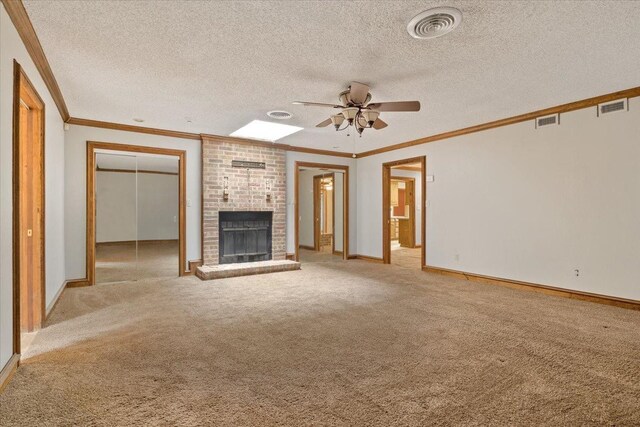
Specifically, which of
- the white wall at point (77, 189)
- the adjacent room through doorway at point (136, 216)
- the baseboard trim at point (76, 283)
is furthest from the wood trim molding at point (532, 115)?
the baseboard trim at point (76, 283)

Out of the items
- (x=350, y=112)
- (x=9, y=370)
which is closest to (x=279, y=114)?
(x=350, y=112)

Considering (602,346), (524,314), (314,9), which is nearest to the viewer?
(314,9)

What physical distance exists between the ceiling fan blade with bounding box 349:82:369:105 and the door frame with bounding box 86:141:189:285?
3741 mm

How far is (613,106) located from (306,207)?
A: 7.11 metres

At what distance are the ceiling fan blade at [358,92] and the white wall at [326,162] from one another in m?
3.75

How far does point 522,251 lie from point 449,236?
4.14 feet

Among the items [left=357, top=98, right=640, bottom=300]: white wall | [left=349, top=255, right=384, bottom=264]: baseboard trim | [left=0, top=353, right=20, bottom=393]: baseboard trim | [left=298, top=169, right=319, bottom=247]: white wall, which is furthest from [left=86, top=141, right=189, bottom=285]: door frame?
[left=357, top=98, right=640, bottom=300]: white wall

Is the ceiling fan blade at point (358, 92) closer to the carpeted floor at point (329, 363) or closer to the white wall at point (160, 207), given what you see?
the carpeted floor at point (329, 363)

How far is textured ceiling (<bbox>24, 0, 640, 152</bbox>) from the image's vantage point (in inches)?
94.0

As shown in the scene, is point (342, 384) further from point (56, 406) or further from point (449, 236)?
point (449, 236)

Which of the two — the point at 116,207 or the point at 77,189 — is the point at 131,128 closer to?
the point at 77,189

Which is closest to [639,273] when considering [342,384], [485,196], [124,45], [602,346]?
[602,346]

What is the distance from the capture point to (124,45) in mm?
2869

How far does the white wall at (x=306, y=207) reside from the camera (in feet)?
31.4
